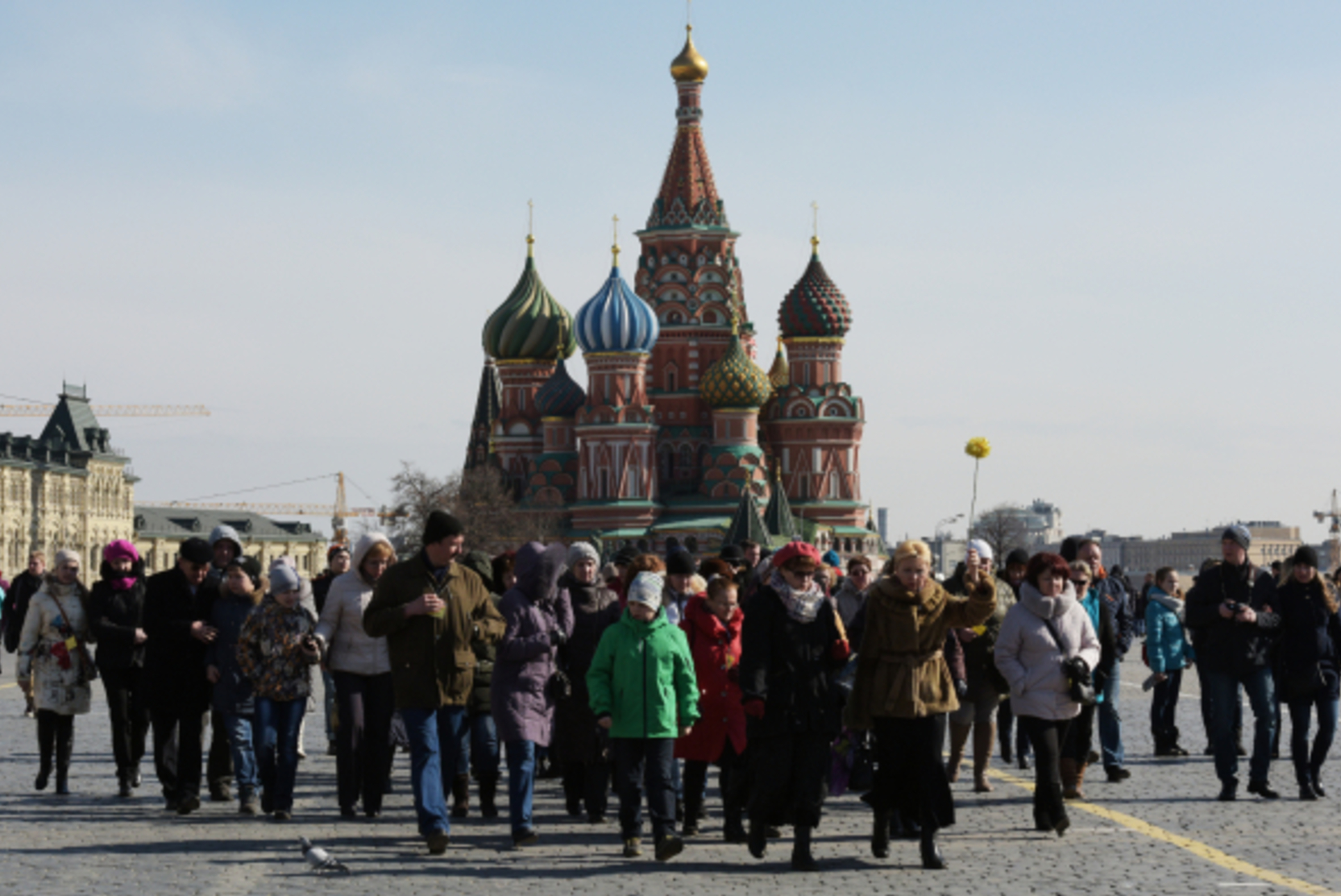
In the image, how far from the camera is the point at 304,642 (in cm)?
1149

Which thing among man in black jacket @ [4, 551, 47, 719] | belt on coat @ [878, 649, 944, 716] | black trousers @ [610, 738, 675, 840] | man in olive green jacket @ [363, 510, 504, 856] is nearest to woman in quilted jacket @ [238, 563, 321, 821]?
man in olive green jacket @ [363, 510, 504, 856]

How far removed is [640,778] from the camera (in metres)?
10.1

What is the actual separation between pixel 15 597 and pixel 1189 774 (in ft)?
31.8

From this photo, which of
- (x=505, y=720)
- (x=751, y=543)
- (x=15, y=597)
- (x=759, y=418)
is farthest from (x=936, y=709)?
(x=759, y=418)

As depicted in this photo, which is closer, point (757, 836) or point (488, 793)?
point (757, 836)

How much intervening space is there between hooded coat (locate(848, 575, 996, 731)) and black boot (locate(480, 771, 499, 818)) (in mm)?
2736

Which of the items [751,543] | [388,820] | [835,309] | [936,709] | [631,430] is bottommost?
[388,820]

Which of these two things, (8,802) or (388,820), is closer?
(388,820)

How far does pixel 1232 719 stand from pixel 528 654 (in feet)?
14.2

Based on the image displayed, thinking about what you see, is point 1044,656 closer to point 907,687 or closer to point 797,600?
point 907,687

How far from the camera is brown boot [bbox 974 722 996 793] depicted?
494 inches

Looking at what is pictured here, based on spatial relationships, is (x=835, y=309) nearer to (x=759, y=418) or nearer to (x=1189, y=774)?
(x=759, y=418)

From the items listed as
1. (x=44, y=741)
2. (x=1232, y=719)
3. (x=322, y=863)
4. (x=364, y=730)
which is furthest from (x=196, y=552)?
(x=1232, y=719)

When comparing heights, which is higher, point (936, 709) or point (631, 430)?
point (631, 430)
